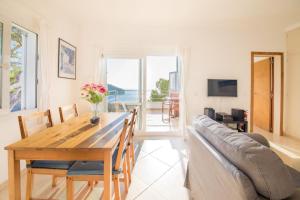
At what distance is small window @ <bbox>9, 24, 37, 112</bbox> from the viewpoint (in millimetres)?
2374

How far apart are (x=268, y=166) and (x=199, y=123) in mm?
828

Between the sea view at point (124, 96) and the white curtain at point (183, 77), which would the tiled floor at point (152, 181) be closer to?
the white curtain at point (183, 77)

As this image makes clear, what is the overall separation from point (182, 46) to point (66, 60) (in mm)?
2664

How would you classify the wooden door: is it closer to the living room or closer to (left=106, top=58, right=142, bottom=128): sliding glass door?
the living room

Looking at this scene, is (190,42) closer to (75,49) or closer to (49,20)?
(75,49)

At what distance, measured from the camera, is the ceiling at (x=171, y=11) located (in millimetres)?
3014

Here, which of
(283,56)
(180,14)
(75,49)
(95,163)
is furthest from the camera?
(283,56)

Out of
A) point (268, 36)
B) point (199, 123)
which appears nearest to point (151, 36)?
point (268, 36)

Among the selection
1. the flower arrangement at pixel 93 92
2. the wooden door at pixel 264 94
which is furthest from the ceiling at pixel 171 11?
the flower arrangement at pixel 93 92

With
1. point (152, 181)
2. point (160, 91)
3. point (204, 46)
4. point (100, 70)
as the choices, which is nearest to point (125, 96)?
point (100, 70)

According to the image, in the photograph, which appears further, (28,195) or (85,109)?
(85,109)

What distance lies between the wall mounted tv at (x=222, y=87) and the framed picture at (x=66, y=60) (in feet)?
10.6

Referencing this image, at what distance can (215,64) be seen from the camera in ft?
14.1

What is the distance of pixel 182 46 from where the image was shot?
13.9ft
